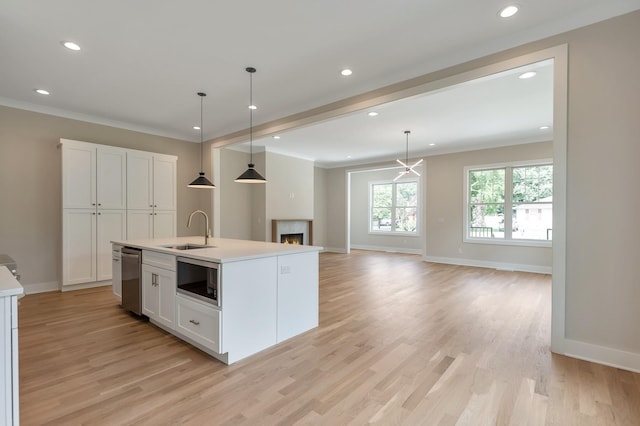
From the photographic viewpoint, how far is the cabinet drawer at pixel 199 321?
8.18ft

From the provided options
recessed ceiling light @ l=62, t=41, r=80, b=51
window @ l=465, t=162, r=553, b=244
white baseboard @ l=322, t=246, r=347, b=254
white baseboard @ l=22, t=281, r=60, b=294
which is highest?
recessed ceiling light @ l=62, t=41, r=80, b=51

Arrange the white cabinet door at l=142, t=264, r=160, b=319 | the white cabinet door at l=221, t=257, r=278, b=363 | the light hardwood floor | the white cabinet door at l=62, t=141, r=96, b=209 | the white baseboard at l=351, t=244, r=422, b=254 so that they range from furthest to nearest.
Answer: the white baseboard at l=351, t=244, r=422, b=254 < the white cabinet door at l=62, t=141, r=96, b=209 < the white cabinet door at l=142, t=264, r=160, b=319 < the white cabinet door at l=221, t=257, r=278, b=363 < the light hardwood floor

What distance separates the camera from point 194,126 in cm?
579

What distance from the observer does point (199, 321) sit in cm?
265

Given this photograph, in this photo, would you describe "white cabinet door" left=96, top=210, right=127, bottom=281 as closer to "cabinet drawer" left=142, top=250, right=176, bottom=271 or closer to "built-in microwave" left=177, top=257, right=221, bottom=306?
"cabinet drawer" left=142, top=250, right=176, bottom=271

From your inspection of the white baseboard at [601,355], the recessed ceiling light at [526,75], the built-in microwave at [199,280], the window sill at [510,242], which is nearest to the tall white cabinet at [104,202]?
the built-in microwave at [199,280]

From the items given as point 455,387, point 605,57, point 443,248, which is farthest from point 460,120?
point 455,387

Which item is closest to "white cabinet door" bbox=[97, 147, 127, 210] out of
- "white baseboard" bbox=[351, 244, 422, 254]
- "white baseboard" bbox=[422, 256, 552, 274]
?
"white baseboard" bbox=[422, 256, 552, 274]

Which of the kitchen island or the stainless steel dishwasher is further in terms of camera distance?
the stainless steel dishwasher

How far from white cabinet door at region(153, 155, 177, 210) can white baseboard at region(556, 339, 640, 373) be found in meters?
6.01

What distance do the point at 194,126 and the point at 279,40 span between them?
3.48m

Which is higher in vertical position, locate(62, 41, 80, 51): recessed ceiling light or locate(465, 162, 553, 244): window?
locate(62, 41, 80, 51): recessed ceiling light

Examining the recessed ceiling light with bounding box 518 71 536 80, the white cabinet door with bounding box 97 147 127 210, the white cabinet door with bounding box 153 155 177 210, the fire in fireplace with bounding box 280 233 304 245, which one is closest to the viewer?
the recessed ceiling light with bounding box 518 71 536 80

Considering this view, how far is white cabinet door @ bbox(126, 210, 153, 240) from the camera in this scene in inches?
208
